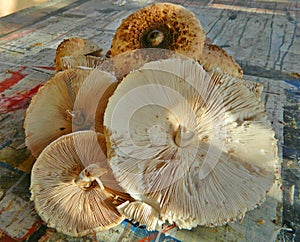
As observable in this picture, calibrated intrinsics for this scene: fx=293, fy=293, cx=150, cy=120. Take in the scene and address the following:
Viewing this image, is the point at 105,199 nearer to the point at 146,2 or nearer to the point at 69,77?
the point at 69,77

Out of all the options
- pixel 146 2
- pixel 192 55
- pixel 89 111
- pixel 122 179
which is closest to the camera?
pixel 122 179

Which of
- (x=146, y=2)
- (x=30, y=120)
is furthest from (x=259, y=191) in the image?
(x=146, y=2)

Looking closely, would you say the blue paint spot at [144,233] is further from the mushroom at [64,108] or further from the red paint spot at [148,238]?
the mushroom at [64,108]

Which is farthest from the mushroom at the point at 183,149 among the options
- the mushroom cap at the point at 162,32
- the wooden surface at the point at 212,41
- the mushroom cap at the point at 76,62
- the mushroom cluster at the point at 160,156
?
the mushroom cap at the point at 76,62

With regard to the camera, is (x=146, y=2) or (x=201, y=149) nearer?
(x=201, y=149)

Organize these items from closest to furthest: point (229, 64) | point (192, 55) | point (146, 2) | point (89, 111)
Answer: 1. point (89, 111)
2. point (192, 55)
3. point (229, 64)
4. point (146, 2)

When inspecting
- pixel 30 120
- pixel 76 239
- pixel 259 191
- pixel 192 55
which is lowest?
pixel 76 239

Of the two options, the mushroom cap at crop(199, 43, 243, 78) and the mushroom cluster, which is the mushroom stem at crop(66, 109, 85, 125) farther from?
the mushroom cap at crop(199, 43, 243, 78)
